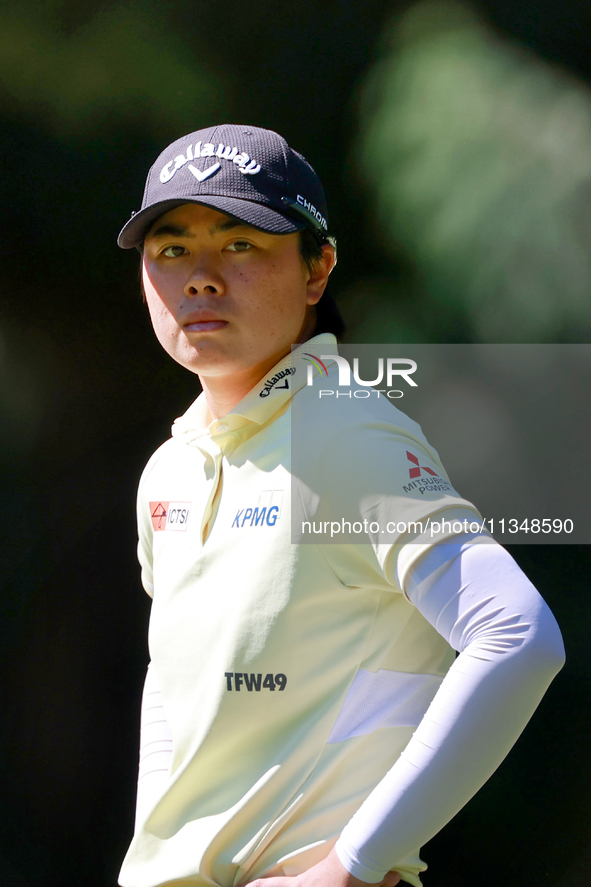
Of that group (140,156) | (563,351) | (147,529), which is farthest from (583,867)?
(140,156)

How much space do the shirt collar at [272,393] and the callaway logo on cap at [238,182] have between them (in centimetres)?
18

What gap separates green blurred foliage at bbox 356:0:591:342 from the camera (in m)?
1.94

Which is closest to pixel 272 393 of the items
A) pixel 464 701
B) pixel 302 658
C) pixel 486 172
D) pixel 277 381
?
pixel 277 381

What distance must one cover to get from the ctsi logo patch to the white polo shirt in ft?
0.44

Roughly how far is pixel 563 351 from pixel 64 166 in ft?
4.76

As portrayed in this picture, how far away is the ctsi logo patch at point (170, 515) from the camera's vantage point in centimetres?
124

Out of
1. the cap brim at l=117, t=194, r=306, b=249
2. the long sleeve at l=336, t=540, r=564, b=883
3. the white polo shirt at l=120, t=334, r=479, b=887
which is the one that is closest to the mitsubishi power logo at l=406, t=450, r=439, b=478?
the white polo shirt at l=120, t=334, r=479, b=887

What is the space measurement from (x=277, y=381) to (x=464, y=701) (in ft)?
1.76

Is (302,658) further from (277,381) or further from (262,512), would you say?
(277,381)

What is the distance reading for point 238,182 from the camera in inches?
45.4

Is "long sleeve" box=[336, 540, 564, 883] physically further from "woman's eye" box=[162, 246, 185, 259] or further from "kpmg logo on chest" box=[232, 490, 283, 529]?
"woman's eye" box=[162, 246, 185, 259]

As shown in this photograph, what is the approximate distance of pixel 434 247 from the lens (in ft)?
6.68

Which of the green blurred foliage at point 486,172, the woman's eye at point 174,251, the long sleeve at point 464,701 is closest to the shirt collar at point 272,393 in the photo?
the woman's eye at point 174,251

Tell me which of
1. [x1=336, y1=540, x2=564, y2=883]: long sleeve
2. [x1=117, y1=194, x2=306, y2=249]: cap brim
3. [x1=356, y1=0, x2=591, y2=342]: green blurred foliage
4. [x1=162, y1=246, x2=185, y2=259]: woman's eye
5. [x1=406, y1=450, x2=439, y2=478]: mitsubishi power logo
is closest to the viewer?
[x1=336, y1=540, x2=564, y2=883]: long sleeve
